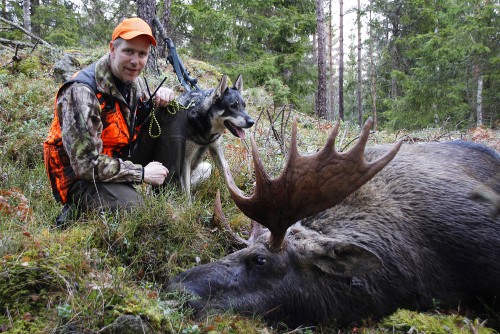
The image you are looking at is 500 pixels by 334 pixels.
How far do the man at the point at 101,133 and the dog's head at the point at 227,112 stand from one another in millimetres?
1415

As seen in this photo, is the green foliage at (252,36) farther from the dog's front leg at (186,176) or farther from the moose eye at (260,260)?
the moose eye at (260,260)

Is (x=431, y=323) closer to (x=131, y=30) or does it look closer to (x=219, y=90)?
(x=131, y=30)

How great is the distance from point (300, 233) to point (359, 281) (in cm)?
58

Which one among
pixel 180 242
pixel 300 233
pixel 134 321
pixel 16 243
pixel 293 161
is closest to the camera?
pixel 134 321

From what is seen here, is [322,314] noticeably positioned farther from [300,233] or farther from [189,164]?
[189,164]

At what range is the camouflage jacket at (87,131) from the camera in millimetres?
3982

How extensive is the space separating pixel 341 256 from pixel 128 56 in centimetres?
272

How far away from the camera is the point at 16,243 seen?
2916 mm

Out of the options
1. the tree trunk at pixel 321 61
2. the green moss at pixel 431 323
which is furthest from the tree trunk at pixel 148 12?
the green moss at pixel 431 323

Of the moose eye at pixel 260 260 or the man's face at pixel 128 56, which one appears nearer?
the moose eye at pixel 260 260

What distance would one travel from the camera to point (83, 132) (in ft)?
13.1

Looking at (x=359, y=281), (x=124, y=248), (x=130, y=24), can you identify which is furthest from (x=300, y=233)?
(x=130, y=24)

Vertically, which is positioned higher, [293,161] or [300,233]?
[293,161]

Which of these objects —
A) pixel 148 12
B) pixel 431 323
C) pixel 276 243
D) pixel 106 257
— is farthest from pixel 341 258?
pixel 148 12
